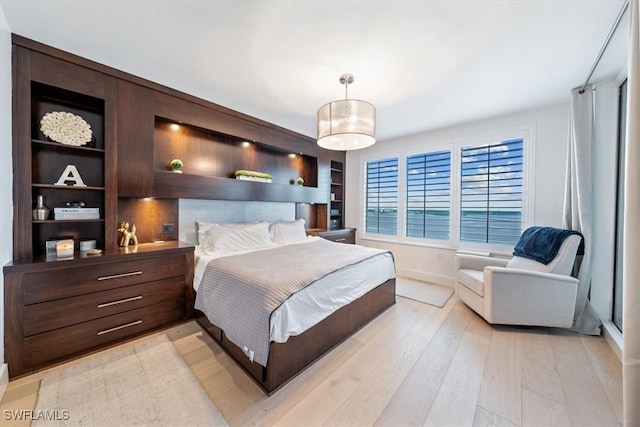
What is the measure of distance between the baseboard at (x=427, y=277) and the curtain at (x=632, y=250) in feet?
9.01

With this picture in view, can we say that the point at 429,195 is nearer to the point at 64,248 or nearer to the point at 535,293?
the point at 535,293

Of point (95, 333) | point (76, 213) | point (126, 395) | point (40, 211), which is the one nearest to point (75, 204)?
point (76, 213)

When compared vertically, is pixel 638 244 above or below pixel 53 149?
below

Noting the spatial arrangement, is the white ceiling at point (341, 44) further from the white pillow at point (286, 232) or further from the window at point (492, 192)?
the white pillow at point (286, 232)

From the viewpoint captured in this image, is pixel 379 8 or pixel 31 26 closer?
pixel 379 8

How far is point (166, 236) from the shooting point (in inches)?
115

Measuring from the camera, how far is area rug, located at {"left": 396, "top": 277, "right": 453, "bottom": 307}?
3.19 m

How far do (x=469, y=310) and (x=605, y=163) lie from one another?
206 cm

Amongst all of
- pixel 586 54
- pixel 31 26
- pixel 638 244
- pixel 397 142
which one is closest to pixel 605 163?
pixel 586 54

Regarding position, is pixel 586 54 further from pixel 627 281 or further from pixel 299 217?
pixel 299 217

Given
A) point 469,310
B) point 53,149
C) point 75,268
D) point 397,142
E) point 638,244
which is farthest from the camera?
point 397,142

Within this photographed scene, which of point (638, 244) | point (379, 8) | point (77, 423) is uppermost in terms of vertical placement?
point (379, 8)

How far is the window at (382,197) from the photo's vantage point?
453 centimetres

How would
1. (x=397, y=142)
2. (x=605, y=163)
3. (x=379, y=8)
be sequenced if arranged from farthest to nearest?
Result: (x=397, y=142) < (x=605, y=163) < (x=379, y=8)
